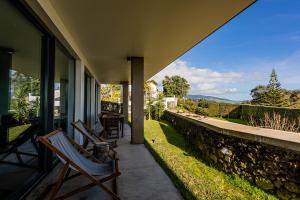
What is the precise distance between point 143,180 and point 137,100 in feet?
11.5

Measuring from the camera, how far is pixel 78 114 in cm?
566

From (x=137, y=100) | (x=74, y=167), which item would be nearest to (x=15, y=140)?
(x=74, y=167)

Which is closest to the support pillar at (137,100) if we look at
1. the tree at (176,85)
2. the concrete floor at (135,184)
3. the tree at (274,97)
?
the concrete floor at (135,184)

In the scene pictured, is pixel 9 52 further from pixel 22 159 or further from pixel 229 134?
pixel 229 134

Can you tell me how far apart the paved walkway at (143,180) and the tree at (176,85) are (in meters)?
48.4

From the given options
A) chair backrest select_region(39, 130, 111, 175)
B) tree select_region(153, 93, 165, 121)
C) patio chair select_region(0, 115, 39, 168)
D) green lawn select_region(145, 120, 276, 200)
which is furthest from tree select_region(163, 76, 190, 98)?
chair backrest select_region(39, 130, 111, 175)

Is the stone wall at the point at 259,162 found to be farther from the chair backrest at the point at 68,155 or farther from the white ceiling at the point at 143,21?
the chair backrest at the point at 68,155

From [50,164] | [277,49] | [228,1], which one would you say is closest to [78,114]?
[50,164]

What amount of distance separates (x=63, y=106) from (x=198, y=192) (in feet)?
10.3

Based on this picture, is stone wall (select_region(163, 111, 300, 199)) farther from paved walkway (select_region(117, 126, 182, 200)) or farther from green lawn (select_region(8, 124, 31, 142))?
green lawn (select_region(8, 124, 31, 142))

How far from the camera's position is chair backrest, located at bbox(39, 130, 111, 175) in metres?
2.45

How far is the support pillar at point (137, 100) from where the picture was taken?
6.72 m

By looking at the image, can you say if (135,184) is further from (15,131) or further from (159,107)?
(159,107)

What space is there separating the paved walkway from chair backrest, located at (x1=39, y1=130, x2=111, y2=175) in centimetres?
46
